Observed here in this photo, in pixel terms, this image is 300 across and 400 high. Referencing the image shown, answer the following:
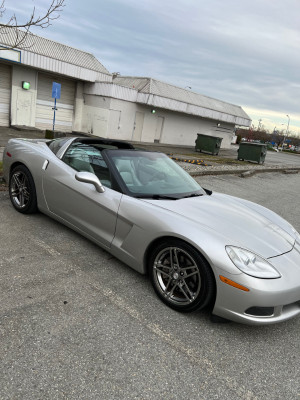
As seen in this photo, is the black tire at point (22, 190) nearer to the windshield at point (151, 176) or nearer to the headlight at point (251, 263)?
the windshield at point (151, 176)

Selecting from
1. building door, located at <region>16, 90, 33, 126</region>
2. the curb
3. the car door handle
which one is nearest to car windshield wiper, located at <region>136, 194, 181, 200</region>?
the car door handle

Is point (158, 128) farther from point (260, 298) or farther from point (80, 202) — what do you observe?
point (260, 298)

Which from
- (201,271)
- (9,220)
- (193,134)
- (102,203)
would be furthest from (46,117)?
(201,271)

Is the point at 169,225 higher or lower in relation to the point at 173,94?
lower

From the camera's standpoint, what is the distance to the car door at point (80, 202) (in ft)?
10.5

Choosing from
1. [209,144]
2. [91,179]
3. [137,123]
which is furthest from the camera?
[209,144]

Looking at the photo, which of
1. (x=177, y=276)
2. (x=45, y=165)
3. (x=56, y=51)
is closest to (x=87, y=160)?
(x=45, y=165)

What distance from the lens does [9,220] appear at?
4125 mm

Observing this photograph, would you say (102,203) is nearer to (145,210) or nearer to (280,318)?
(145,210)

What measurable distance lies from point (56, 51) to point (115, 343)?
18.6 meters

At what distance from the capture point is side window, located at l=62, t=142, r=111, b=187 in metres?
3.42

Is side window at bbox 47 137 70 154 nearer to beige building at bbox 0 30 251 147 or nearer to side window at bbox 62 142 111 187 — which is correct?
side window at bbox 62 142 111 187

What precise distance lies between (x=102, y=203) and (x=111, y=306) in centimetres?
107

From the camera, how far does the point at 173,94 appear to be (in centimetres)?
2303
